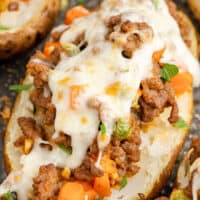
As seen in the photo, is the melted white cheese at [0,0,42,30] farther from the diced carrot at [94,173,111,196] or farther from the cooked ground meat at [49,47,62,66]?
the diced carrot at [94,173,111,196]

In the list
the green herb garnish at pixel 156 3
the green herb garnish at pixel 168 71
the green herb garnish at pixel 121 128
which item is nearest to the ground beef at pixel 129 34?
the green herb garnish at pixel 168 71

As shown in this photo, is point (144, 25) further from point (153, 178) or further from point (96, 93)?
point (153, 178)

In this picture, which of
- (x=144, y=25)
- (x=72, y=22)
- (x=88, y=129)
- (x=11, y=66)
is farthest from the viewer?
(x=11, y=66)

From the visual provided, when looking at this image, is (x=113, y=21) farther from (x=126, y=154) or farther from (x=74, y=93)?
(x=126, y=154)

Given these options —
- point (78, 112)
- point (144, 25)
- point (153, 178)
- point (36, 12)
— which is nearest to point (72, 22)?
point (36, 12)

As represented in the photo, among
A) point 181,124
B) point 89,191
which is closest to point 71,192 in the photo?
point 89,191

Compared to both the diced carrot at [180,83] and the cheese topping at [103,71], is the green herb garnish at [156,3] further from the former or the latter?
the diced carrot at [180,83]

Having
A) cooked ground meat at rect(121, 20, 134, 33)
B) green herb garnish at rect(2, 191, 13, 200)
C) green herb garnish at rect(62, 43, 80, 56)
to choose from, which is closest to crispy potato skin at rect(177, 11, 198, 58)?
cooked ground meat at rect(121, 20, 134, 33)
